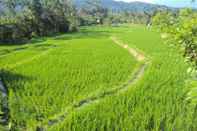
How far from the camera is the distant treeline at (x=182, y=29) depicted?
2102 mm

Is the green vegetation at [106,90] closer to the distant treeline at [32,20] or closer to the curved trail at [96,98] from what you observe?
the curved trail at [96,98]

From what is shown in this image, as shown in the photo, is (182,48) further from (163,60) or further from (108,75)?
(163,60)

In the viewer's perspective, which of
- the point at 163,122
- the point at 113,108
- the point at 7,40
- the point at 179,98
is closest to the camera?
the point at 163,122

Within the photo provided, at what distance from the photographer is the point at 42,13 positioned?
4600 cm

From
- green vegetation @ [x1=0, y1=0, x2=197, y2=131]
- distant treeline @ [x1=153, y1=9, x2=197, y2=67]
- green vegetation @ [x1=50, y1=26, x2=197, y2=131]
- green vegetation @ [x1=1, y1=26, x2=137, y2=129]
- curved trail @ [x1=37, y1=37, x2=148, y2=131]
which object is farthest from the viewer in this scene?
green vegetation @ [x1=1, y1=26, x2=137, y2=129]

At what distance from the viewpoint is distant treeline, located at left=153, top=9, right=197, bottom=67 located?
2.10 m

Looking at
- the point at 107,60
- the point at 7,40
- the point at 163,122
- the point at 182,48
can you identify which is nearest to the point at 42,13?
the point at 7,40

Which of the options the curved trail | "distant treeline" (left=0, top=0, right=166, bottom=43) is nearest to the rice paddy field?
the curved trail

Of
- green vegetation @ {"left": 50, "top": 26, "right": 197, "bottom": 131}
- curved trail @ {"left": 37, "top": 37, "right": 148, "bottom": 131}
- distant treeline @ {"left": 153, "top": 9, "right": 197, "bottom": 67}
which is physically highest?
distant treeline @ {"left": 153, "top": 9, "right": 197, "bottom": 67}

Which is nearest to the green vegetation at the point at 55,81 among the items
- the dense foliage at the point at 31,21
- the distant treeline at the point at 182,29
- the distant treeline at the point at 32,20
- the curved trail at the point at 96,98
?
the curved trail at the point at 96,98

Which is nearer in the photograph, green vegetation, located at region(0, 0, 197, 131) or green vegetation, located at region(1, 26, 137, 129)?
green vegetation, located at region(0, 0, 197, 131)

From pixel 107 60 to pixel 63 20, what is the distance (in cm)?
3197

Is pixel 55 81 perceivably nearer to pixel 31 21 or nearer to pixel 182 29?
pixel 182 29

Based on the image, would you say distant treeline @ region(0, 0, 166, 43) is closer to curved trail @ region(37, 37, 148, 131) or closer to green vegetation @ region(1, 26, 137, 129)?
green vegetation @ region(1, 26, 137, 129)
